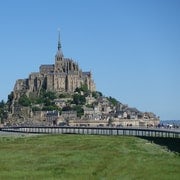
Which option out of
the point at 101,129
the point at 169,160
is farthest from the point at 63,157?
Answer: the point at 101,129

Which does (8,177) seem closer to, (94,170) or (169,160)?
(94,170)

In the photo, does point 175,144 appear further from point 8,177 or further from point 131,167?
point 8,177

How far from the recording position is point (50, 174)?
50875 millimetres

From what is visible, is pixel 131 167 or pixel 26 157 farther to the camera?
pixel 26 157

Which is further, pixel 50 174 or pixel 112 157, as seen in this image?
pixel 112 157

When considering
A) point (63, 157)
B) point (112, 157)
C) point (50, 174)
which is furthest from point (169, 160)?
point (50, 174)

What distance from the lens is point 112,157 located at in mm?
68312

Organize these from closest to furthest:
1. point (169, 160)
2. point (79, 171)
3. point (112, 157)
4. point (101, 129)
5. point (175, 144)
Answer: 1. point (79, 171)
2. point (169, 160)
3. point (112, 157)
4. point (175, 144)
5. point (101, 129)

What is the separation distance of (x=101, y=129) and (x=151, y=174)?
118 meters

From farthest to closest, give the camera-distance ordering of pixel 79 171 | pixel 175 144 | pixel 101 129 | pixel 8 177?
pixel 101 129 → pixel 175 144 → pixel 79 171 → pixel 8 177

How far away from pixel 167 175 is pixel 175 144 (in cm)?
4990

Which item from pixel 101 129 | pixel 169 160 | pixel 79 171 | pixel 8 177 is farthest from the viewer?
pixel 101 129

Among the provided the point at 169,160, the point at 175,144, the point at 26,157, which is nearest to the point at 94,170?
the point at 169,160

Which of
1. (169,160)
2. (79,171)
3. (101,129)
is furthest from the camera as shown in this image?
(101,129)
